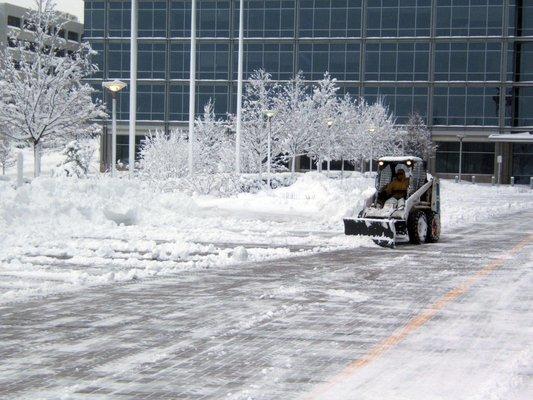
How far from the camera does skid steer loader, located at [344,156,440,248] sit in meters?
19.7

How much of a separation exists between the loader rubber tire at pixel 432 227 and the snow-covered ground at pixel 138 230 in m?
1.62

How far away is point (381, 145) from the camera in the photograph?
248 feet

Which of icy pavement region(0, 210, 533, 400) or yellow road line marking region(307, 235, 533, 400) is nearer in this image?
icy pavement region(0, 210, 533, 400)

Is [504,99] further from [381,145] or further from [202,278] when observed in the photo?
[202,278]

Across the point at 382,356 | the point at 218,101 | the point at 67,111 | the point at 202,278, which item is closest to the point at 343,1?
the point at 218,101

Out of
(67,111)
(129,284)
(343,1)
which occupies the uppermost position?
(343,1)

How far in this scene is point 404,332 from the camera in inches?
369

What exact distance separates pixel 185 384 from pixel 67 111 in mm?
31820

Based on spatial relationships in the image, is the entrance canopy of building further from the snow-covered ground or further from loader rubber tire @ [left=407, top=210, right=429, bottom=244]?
loader rubber tire @ [left=407, top=210, right=429, bottom=244]

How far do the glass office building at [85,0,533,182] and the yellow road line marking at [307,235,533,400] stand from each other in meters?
66.4

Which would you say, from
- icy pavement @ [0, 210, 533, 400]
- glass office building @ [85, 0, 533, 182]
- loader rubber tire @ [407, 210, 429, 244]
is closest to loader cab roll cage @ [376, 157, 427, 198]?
loader rubber tire @ [407, 210, 429, 244]

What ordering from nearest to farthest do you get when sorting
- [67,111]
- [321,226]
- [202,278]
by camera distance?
[202,278] < [321,226] < [67,111]

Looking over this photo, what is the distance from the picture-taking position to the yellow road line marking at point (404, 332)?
23.9ft

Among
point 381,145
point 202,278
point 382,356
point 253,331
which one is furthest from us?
point 381,145
